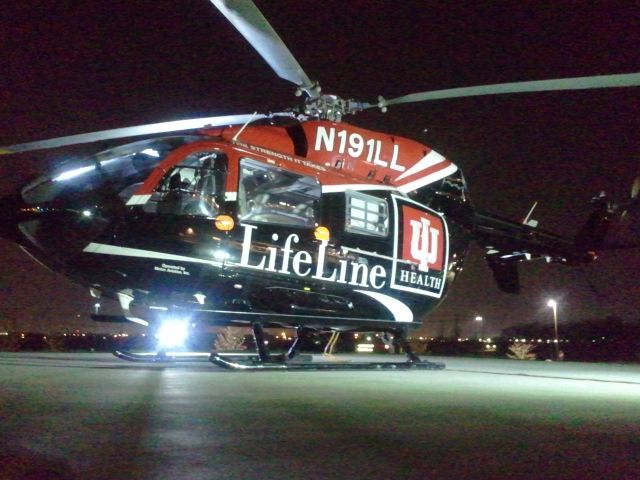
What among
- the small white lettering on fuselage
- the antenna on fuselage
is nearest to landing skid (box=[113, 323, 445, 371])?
the small white lettering on fuselage

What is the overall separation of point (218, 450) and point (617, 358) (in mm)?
24259

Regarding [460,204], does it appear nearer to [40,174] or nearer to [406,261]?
[406,261]

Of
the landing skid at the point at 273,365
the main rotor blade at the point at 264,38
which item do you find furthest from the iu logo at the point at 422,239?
the main rotor blade at the point at 264,38

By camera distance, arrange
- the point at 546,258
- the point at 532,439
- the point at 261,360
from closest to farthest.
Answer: the point at 532,439 → the point at 261,360 → the point at 546,258

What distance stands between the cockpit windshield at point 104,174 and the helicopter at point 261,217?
0.7 inches

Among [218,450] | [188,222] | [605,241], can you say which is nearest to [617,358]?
[605,241]

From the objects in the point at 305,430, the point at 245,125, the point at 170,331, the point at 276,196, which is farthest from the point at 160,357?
the point at 305,430

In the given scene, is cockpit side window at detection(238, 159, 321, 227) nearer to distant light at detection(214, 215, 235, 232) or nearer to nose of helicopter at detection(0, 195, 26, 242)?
distant light at detection(214, 215, 235, 232)

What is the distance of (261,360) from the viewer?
10320 millimetres

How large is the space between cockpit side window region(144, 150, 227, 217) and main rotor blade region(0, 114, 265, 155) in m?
0.85

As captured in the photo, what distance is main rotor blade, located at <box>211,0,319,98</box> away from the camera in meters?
8.34

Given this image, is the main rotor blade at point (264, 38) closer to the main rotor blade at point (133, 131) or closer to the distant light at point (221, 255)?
the main rotor blade at point (133, 131)

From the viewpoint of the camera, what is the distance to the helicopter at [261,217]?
923cm

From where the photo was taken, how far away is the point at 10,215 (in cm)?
896
